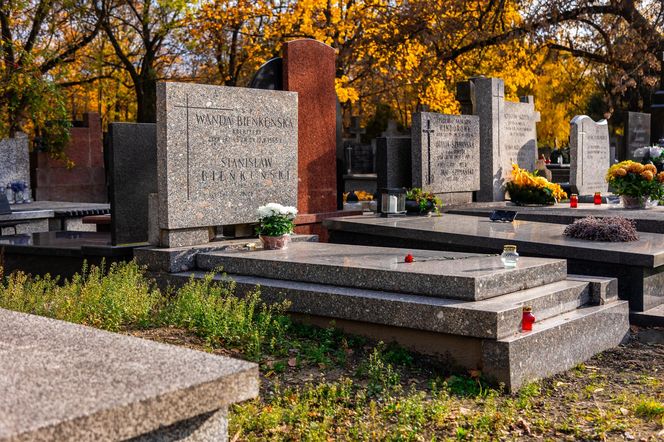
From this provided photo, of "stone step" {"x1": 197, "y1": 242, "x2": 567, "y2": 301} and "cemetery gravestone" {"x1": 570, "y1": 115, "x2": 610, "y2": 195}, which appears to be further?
"cemetery gravestone" {"x1": 570, "y1": 115, "x2": 610, "y2": 195}

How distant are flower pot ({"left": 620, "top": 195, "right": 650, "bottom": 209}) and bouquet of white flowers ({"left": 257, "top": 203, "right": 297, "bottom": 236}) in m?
6.25

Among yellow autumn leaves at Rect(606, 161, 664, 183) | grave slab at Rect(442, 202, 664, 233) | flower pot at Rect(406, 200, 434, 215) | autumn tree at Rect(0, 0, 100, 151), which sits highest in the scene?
autumn tree at Rect(0, 0, 100, 151)

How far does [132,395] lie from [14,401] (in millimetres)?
383

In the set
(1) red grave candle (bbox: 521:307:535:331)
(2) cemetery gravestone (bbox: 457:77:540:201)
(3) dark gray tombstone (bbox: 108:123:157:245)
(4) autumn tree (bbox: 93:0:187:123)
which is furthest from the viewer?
(4) autumn tree (bbox: 93:0:187:123)

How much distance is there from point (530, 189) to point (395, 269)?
7363mm

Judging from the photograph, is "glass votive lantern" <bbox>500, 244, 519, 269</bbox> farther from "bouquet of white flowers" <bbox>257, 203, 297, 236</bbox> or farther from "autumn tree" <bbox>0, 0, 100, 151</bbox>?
"autumn tree" <bbox>0, 0, 100, 151</bbox>

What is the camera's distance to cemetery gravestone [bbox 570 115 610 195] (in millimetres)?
16172

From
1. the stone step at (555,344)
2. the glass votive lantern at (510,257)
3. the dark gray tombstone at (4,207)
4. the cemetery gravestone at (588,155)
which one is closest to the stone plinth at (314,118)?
→ the glass votive lantern at (510,257)

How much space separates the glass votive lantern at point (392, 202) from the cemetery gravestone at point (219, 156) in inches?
Answer: 87.6

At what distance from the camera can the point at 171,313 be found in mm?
6949

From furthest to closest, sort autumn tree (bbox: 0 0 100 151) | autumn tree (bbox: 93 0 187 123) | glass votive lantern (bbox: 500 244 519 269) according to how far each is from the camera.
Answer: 1. autumn tree (bbox: 93 0 187 123)
2. autumn tree (bbox: 0 0 100 151)
3. glass votive lantern (bbox: 500 244 519 269)

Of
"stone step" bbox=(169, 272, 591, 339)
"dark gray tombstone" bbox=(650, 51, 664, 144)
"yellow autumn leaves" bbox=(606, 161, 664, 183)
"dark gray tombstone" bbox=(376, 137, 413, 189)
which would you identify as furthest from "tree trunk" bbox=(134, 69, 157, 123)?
"stone step" bbox=(169, 272, 591, 339)

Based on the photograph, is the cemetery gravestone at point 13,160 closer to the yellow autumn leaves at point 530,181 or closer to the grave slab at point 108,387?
the yellow autumn leaves at point 530,181

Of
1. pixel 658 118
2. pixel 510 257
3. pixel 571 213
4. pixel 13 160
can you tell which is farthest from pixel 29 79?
pixel 658 118
